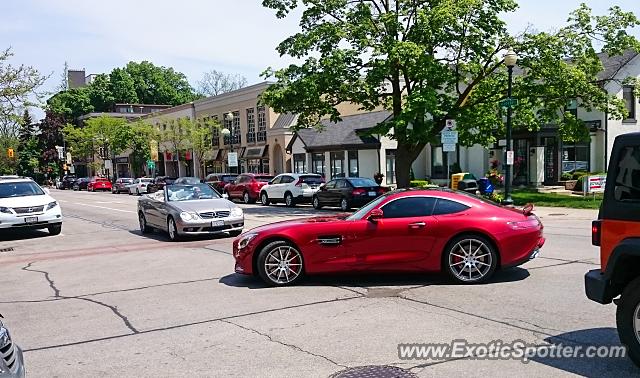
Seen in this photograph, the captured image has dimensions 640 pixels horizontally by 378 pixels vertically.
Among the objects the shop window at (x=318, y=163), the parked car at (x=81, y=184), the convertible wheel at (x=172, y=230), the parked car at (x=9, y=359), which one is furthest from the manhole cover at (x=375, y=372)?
the parked car at (x=81, y=184)

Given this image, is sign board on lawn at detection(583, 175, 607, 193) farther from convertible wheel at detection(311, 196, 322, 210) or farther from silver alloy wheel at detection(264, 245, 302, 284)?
silver alloy wheel at detection(264, 245, 302, 284)

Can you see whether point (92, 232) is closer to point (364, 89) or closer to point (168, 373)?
point (364, 89)

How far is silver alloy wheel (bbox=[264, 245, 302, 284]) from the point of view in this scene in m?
8.61

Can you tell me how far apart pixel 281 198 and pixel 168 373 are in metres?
23.4

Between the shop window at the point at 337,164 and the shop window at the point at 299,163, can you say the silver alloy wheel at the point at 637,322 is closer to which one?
the shop window at the point at 337,164

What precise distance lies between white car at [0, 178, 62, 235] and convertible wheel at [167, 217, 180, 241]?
457 cm

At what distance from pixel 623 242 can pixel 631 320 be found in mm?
626

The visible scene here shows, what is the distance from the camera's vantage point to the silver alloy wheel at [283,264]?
861cm

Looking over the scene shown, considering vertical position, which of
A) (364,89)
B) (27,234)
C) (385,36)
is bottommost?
(27,234)

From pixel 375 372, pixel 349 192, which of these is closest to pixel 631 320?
pixel 375 372

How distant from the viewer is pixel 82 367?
5.40 m

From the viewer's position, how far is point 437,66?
2284 cm

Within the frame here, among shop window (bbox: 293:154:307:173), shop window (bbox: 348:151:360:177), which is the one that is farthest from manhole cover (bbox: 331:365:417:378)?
shop window (bbox: 293:154:307:173)

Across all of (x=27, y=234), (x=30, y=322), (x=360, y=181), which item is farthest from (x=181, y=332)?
(x=360, y=181)
